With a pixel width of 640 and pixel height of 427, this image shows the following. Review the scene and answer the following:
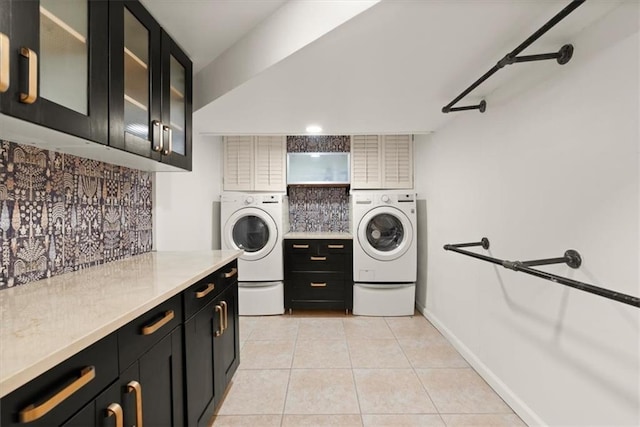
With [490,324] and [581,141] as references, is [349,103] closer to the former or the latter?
[581,141]

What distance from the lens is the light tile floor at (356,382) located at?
5.56ft

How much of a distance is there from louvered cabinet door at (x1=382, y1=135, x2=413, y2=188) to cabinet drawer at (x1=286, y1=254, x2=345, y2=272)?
3.35 ft

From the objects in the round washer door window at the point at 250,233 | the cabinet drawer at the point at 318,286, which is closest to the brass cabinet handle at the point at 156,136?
the round washer door window at the point at 250,233

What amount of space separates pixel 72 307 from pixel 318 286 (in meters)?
2.54

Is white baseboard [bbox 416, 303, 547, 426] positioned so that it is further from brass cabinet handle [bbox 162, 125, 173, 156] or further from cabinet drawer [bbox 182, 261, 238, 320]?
brass cabinet handle [bbox 162, 125, 173, 156]

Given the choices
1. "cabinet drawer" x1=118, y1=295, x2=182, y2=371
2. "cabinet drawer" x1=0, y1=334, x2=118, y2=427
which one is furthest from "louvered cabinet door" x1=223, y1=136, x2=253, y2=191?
"cabinet drawer" x1=0, y1=334, x2=118, y2=427

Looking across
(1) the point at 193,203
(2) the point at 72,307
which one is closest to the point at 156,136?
(2) the point at 72,307

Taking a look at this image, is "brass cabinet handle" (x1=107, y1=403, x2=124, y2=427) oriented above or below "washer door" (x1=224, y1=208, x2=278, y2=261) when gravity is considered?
below

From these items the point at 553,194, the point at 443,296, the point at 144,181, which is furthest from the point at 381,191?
the point at 144,181

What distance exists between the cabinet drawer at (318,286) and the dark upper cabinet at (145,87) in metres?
1.85

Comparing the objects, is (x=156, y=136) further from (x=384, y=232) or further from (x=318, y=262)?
(x=384, y=232)

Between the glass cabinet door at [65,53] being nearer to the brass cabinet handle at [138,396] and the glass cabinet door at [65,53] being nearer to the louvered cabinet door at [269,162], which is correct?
the brass cabinet handle at [138,396]

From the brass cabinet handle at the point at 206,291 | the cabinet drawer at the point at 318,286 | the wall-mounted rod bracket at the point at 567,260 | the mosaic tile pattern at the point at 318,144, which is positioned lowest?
the cabinet drawer at the point at 318,286

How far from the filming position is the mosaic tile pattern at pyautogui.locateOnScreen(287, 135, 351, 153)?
3.87 meters
